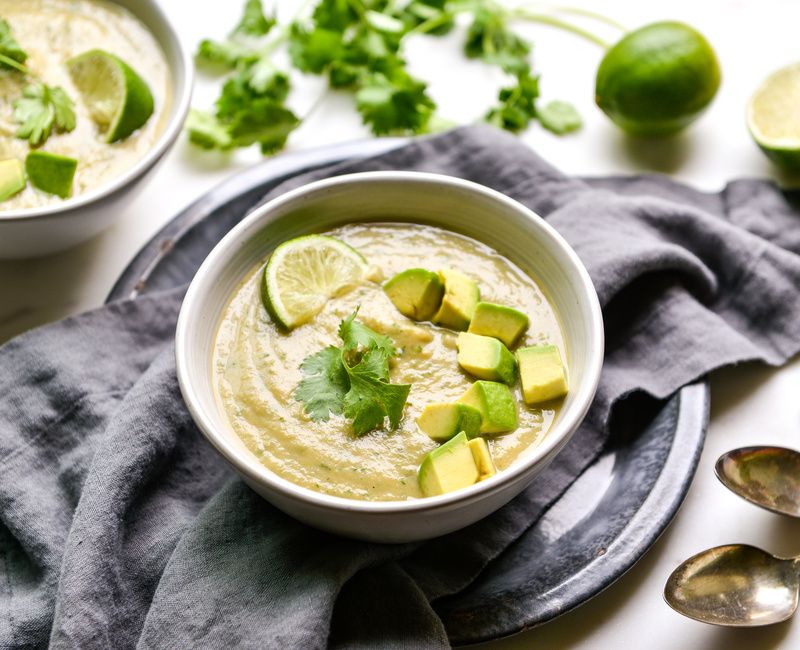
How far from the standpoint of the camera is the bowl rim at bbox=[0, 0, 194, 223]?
2523mm

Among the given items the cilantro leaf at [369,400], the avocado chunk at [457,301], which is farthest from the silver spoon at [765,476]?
the cilantro leaf at [369,400]

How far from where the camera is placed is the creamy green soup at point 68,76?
2.74 m

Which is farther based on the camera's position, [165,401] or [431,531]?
[165,401]

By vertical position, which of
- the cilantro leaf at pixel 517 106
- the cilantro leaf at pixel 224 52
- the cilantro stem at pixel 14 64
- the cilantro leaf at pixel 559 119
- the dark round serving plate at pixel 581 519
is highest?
the cilantro stem at pixel 14 64

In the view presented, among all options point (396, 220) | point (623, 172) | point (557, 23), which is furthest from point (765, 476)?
point (557, 23)

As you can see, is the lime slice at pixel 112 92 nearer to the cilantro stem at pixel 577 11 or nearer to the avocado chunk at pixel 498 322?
the avocado chunk at pixel 498 322

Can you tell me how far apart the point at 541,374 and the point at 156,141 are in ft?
4.47

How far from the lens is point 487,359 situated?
2.15m

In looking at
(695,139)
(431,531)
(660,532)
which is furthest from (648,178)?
(431,531)

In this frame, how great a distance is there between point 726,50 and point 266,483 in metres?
2.50

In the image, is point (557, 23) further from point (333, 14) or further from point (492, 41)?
point (333, 14)

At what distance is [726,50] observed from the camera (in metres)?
3.50

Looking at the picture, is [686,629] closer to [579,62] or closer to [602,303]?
[602,303]

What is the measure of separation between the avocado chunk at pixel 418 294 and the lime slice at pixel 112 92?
1.01m
